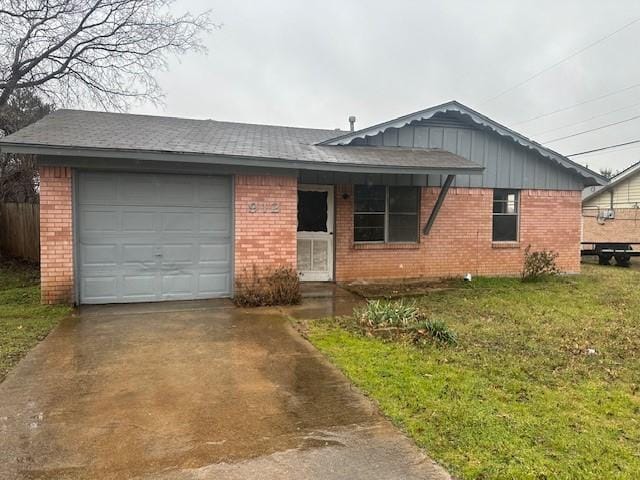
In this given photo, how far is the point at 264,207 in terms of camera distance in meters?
8.16

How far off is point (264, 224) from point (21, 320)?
12.9 ft

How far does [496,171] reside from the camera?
11375 millimetres

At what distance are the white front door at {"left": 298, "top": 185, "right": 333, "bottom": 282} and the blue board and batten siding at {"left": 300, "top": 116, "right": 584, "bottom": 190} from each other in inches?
15.9

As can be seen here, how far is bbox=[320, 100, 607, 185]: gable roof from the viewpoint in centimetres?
989

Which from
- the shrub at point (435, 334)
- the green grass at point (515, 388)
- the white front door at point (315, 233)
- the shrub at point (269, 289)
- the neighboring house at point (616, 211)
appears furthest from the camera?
the neighboring house at point (616, 211)

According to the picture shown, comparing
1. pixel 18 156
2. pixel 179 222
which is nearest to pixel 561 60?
pixel 179 222

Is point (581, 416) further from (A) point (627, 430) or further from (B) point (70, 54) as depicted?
(B) point (70, 54)

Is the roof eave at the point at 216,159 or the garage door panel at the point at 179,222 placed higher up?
the roof eave at the point at 216,159

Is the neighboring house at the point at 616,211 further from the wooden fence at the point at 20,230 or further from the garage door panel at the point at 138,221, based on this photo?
the wooden fence at the point at 20,230

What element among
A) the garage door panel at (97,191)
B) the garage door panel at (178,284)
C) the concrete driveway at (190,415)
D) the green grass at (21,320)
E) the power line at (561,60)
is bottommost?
the concrete driveway at (190,415)

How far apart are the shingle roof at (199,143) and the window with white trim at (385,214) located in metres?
1.01

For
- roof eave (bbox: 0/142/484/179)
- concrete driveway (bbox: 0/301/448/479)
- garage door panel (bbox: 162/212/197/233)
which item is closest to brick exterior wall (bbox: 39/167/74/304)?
roof eave (bbox: 0/142/484/179)

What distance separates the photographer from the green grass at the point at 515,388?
117 inches

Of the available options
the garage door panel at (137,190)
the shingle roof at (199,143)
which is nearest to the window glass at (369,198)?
the shingle roof at (199,143)
